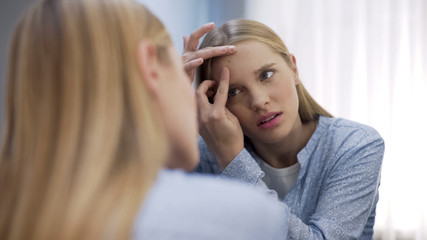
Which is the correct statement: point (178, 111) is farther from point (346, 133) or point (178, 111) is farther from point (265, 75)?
point (346, 133)

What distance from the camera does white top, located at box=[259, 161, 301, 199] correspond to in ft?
4.23

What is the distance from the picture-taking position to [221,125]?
3.74 feet

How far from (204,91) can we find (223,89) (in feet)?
0.20

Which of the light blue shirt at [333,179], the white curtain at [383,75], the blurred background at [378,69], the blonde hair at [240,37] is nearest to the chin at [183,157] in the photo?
the light blue shirt at [333,179]

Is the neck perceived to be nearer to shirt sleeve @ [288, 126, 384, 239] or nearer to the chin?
shirt sleeve @ [288, 126, 384, 239]

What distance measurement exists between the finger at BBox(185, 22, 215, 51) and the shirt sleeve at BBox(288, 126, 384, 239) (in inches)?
19.0

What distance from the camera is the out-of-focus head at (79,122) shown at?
433mm

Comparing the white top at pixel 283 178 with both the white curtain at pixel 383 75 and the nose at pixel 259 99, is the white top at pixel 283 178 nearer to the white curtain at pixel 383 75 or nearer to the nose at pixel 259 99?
the nose at pixel 259 99

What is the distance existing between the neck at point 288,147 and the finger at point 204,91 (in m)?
0.25

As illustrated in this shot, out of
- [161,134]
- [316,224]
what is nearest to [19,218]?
[161,134]

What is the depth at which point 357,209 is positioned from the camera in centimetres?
106

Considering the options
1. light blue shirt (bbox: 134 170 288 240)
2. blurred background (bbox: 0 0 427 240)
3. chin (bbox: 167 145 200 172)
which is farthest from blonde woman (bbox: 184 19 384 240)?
blurred background (bbox: 0 0 427 240)

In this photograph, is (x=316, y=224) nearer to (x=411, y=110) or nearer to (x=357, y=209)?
(x=357, y=209)

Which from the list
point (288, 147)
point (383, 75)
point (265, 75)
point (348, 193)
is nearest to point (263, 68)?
point (265, 75)
